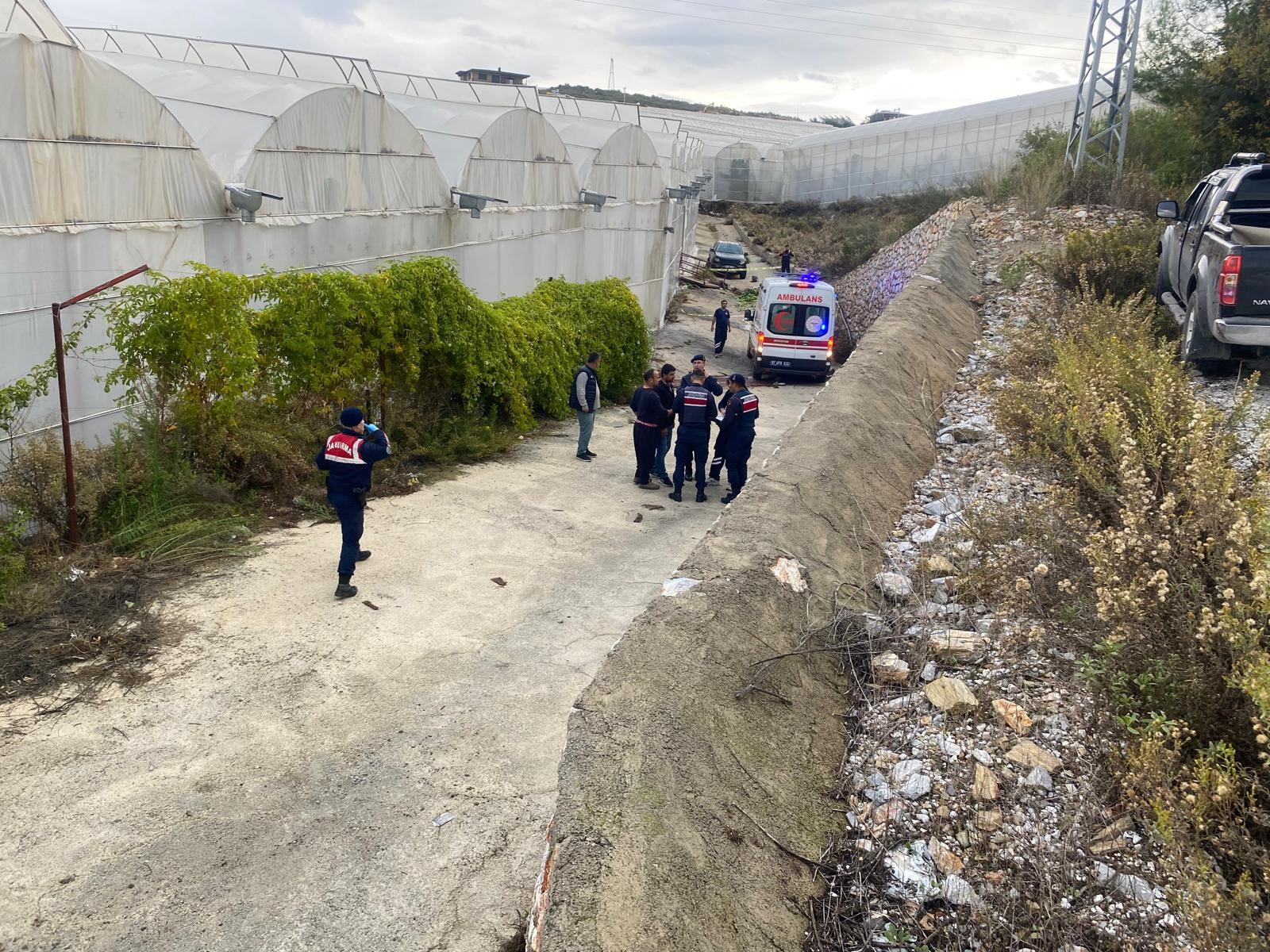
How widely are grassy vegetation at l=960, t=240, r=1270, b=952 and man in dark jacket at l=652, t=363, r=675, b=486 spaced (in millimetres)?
4951

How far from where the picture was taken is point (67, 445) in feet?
26.4

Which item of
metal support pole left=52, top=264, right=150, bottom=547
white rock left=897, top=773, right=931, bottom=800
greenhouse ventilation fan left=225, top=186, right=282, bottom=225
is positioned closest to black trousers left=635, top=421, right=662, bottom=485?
greenhouse ventilation fan left=225, top=186, right=282, bottom=225

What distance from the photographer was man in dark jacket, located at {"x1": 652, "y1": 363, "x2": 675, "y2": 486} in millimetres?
12523

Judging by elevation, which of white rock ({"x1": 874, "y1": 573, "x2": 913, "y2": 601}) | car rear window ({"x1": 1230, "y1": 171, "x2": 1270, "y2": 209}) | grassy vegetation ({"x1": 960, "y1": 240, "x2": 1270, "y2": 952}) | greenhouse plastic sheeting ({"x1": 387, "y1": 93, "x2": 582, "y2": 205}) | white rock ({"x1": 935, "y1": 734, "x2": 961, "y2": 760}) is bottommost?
white rock ({"x1": 935, "y1": 734, "x2": 961, "y2": 760})

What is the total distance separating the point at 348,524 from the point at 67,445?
2457 mm

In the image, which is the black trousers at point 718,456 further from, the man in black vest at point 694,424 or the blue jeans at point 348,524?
the blue jeans at point 348,524

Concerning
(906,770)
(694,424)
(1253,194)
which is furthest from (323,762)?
(1253,194)

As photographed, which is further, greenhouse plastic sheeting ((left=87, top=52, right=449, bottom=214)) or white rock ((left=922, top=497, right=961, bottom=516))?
greenhouse plastic sheeting ((left=87, top=52, right=449, bottom=214))

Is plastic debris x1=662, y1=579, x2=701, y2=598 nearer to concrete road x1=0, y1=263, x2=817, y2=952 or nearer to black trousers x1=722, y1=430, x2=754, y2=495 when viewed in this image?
concrete road x1=0, y1=263, x2=817, y2=952

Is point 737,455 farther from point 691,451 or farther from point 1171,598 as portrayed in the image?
point 1171,598

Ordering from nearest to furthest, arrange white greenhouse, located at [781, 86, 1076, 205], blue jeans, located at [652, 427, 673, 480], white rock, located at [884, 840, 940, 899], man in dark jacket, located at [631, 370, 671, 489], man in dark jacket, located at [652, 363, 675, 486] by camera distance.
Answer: white rock, located at [884, 840, 940, 899], man in dark jacket, located at [631, 370, 671, 489], man in dark jacket, located at [652, 363, 675, 486], blue jeans, located at [652, 427, 673, 480], white greenhouse, located at [781, 86, 1076, 205]

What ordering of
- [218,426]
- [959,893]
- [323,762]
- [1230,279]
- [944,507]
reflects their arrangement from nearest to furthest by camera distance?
[959,893] < [323,762] < [944,507] < [218,426] < [1230,279]

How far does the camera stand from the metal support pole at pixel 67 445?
7863 mm

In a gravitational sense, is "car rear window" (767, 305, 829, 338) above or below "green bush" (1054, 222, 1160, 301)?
below
